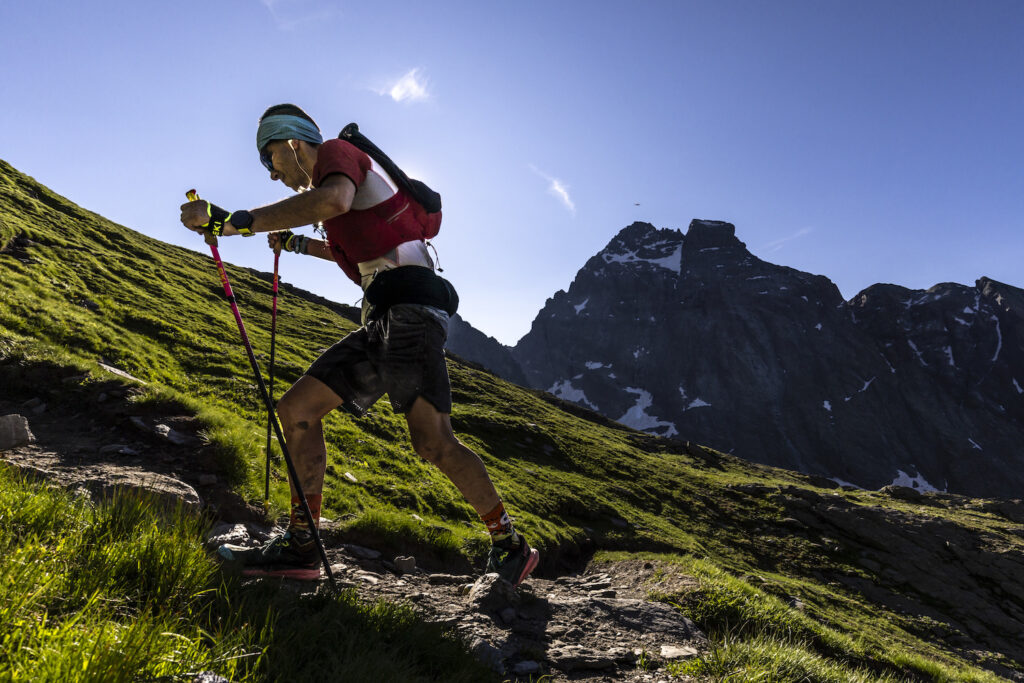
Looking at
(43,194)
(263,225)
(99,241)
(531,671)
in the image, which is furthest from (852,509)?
(43,194)

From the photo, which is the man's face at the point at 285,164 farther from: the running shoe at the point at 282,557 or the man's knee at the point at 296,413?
the running shoe at the point at 282,557

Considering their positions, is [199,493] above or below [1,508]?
below

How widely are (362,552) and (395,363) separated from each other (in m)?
3.44

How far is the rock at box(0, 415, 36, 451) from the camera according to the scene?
207 inches

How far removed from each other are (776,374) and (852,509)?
178 metres

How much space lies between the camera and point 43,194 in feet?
139

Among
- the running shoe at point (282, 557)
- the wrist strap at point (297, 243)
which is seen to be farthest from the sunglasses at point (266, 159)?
the running shoe at point (282, 557)

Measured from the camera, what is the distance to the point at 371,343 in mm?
4414

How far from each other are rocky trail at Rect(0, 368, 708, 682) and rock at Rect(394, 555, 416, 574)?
0.01 meters

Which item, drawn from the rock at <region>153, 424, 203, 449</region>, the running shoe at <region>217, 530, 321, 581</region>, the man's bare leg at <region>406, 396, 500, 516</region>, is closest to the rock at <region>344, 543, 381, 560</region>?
the running shoe at <region>217, 530, 321, 581</region>

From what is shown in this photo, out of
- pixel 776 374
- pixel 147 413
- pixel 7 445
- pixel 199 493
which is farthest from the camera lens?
pixel 776 374

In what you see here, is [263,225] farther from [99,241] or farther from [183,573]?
[99,241]

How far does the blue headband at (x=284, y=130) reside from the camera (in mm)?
4059

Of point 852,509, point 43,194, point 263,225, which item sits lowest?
point 852,509
